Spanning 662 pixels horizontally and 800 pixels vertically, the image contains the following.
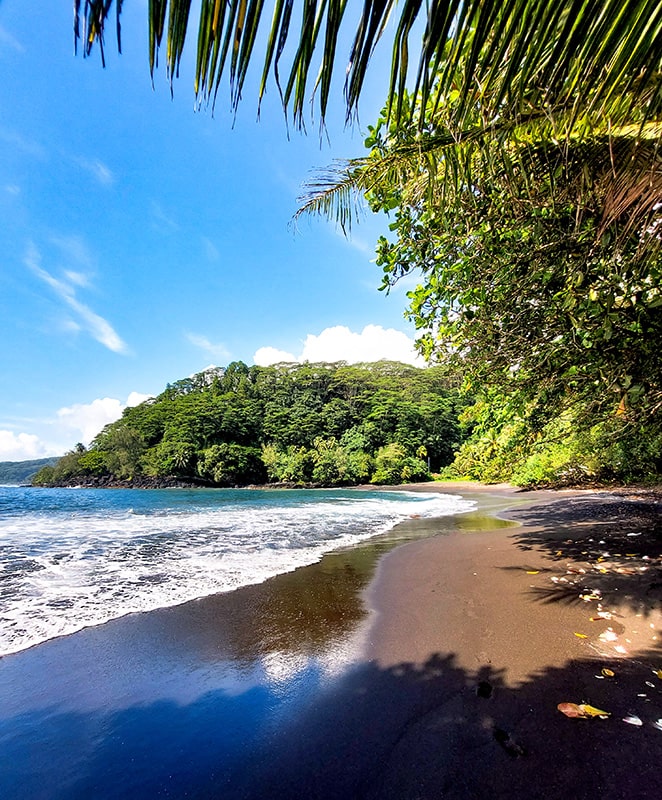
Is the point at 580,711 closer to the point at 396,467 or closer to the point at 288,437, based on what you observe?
the point at 396,467

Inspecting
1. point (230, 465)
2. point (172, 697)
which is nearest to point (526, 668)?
point (172, 697)

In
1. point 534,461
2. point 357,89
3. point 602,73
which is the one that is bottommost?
point 534,461

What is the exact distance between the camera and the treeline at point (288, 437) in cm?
4847

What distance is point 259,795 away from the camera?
1971mm

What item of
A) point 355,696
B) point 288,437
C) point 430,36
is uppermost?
point 288,437

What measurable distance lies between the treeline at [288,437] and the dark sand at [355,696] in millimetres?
42069

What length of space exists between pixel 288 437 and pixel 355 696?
167 feet

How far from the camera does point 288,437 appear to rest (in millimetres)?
53250

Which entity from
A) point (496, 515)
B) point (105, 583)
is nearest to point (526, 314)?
point (105, 583)

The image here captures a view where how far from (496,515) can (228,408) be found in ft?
153

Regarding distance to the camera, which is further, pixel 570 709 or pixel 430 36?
pixel 570 709

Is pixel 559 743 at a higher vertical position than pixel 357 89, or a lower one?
lower

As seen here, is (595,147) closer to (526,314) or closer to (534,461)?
(526,314)

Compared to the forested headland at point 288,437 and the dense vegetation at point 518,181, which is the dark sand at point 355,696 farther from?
the forested headland at point 288,437
